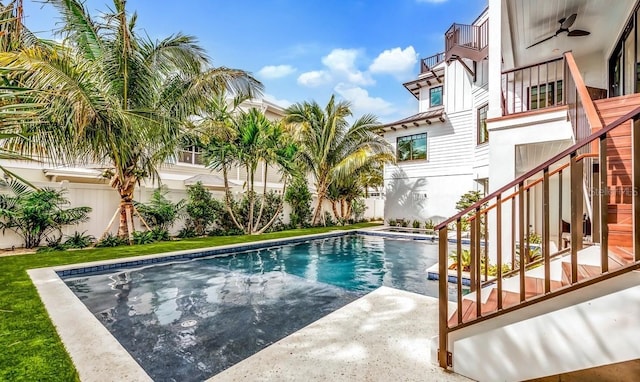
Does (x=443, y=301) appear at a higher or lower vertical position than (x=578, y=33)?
lower

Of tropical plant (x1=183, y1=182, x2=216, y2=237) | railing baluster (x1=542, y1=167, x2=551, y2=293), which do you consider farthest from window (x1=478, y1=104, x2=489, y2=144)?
tropical plant (x1=183, y1=182, x2=216, y2=237)

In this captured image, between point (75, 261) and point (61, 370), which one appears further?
point (75, 261)

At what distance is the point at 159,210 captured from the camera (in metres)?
11.4

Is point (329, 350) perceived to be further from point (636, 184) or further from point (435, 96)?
point (435, 96)

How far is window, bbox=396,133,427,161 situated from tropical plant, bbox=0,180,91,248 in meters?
15.3

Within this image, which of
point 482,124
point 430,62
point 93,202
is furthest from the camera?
point 430,62

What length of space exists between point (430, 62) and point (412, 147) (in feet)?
19.2

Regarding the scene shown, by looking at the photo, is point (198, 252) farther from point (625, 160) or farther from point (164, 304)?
point (625, 160)

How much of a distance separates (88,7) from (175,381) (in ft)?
35.8

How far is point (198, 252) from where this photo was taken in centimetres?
902

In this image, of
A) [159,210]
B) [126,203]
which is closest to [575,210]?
[126,203]

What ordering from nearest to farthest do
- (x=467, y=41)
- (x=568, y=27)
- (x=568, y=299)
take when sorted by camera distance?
1. (x=568, y=299)
2. (x=568, y=27)
3. (x=467, y=41)

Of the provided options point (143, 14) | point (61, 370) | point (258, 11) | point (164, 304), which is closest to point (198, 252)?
point (164, 304)

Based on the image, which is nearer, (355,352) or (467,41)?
(355,352)
